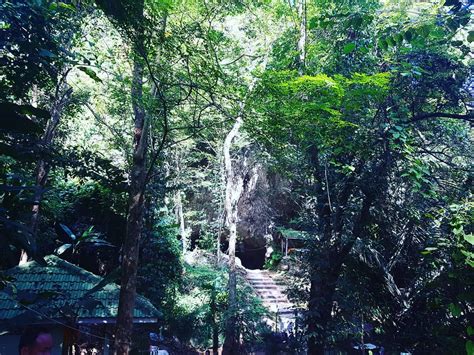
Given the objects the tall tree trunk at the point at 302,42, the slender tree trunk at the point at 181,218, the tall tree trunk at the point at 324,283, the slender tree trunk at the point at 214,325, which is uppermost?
the tall tree trunk at the point at 302,42

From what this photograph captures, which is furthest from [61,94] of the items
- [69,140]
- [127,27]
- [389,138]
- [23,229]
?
[23,229]

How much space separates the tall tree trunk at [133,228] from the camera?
13.2 ft

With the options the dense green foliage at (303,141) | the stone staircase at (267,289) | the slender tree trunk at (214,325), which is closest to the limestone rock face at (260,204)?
the stone staircase at (267,289)

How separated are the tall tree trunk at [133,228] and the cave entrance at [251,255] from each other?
13363 millimetres

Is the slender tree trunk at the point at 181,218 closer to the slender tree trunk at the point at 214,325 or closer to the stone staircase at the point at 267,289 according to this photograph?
the stone staircase at the point at 267,289

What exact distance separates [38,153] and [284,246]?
45.8 feet

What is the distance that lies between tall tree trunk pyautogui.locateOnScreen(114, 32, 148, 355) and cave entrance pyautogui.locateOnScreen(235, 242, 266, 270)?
13.4 metres

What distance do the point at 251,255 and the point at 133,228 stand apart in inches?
570

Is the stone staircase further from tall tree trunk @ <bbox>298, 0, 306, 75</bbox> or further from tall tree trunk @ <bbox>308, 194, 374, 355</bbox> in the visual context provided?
tall tree trunk @ <bbox>298, 0, 306, 75</bbox>

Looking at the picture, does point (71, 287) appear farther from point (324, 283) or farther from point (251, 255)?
point (251, 255)

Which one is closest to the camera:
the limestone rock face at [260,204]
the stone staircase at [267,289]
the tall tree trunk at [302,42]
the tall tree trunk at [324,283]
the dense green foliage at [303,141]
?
the dense green foliage at [303,141]

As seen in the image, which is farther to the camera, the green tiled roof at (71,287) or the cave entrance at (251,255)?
the cave entrance at (251,255)

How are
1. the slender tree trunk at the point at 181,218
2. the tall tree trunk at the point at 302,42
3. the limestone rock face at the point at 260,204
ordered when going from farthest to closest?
the limestone rock face at the point at 260,204
the slender tree trunk at the point at 181,218
the tall tree trunk at the point at 302,42

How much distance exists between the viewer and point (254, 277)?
15.2 meters
